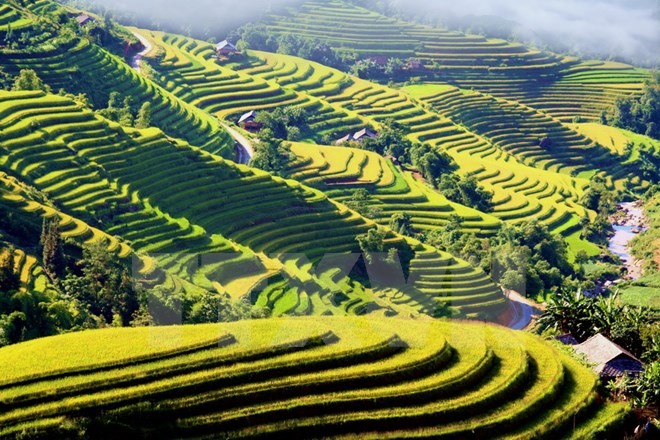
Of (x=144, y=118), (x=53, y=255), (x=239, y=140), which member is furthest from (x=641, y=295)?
(x=53, y=255)

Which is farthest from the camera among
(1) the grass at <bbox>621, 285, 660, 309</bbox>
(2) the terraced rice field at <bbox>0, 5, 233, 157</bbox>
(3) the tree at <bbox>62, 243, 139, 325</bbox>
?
(2) the terraced rice field at <bbox>0, 5, 233, 157</bbox>

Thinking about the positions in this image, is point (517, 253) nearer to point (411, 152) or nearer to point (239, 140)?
point (411, 152)

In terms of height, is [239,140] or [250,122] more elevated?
[250,122]

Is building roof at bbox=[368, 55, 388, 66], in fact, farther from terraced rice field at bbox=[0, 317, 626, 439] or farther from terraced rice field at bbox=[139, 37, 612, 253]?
terraced rice field at bbox=[0, 317, 626, 439]

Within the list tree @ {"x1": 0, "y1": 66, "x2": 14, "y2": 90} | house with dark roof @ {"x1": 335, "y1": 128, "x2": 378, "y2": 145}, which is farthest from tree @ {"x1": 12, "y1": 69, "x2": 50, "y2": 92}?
house with dark roof @ {"x1": 335, "y1": 128, "x2": 378, "y2": 145}

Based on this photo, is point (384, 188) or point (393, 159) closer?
point (384, 188)

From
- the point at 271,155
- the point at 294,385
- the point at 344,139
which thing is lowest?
the point at 344,139
